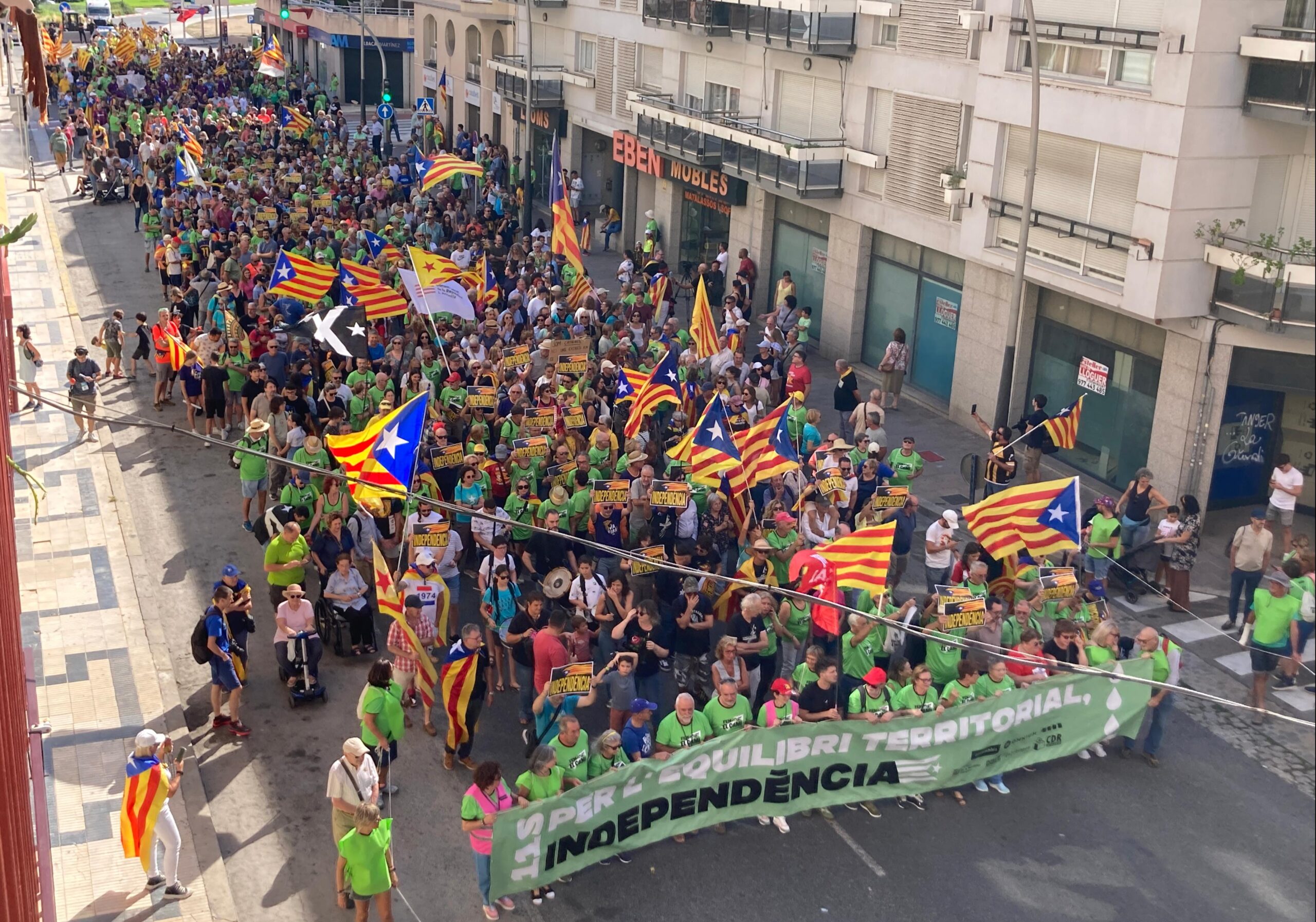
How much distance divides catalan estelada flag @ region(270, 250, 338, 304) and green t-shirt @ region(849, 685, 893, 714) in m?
13.5

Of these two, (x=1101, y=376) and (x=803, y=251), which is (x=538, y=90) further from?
(x=1101, y=376)

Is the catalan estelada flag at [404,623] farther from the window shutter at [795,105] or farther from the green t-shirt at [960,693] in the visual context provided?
the window shutter at [795,105]

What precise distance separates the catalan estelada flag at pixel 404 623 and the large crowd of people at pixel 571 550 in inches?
1.4

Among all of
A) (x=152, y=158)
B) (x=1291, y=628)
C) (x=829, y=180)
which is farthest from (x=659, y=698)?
(x=152, y=158)

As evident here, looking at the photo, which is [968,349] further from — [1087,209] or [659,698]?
[659,698]

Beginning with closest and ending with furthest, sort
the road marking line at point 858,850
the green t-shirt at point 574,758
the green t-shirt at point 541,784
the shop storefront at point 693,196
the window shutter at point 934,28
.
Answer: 1. the green t-shirt at point 541,784
2. the green t-shirt at point 574,758
3. the road marking line at point 858,850
4. the window shutter at point 934,28
5. the shop storefront at point 693,196

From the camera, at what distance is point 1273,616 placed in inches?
504

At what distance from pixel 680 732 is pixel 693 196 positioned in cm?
2422

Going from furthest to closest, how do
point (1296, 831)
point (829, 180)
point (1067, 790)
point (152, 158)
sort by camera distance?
point (152, 158) → point (829, 180) → point (1067, 790) → point (1296, 831)

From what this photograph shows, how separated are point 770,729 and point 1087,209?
1190 cm

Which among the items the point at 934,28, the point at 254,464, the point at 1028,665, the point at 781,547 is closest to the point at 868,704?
the point at 1028,665

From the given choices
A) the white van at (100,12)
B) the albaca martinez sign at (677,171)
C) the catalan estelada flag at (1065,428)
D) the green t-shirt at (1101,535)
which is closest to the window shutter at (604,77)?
the albaca martinez sign at (677,171)

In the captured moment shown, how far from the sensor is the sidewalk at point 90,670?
10.9 meters

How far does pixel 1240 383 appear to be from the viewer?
1819 cm
